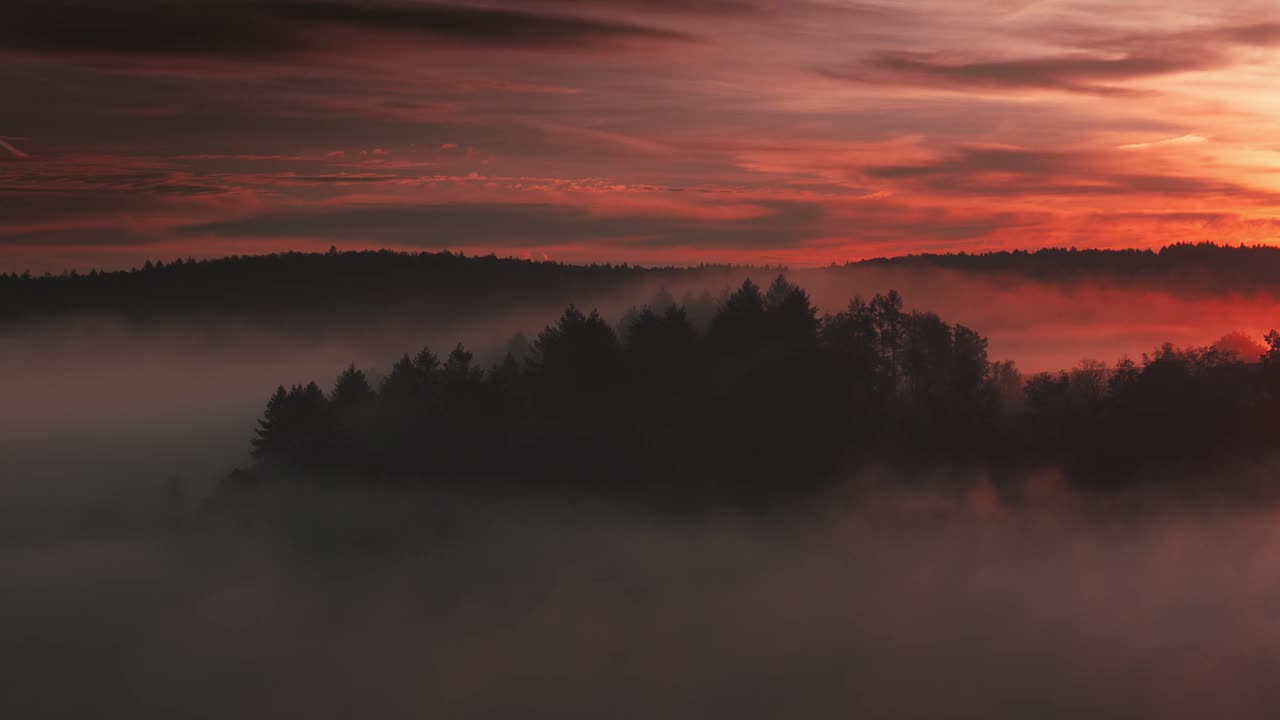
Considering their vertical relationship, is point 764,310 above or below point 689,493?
above

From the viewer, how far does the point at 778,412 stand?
86.8 m

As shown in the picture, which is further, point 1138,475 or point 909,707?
point 909,707

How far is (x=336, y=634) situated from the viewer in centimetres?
11194

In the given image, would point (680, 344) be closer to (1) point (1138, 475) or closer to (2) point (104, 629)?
(1) point (1138, 475)

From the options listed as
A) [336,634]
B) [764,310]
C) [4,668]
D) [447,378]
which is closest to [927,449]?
[764,310]

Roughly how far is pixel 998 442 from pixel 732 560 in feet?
75.7

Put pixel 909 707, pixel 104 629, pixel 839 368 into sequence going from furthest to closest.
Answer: pixel 104 629 < pixel 909 707 < pixel 839 368

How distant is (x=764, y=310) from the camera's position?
93.7 meters

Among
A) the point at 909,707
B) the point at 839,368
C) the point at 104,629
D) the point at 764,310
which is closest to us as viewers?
the point at 839,368

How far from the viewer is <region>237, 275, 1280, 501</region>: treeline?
87.8m

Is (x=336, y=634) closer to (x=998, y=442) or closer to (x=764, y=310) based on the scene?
(x=764, y=310)

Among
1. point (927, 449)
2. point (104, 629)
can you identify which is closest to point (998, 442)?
point (927, 449)

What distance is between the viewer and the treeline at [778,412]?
87.8m

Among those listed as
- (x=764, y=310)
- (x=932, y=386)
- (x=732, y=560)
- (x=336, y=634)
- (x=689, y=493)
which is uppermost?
(x=764, y=310)
